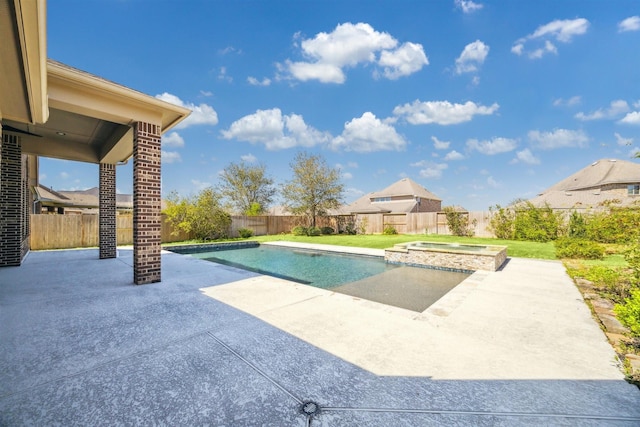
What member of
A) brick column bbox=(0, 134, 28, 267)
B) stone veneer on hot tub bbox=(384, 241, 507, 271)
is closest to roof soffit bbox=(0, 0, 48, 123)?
brick column bbox=(0, 134, 28, 267)

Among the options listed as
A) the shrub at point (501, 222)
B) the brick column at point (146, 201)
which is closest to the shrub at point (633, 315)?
the brick column at point (146, 201)

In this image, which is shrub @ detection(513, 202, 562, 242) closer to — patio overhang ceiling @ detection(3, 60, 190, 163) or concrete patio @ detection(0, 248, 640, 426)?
concrete patio @ detection(0, 248, 640, 426)

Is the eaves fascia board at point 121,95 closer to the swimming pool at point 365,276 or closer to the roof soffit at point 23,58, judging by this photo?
the roof soffit at point 23,58

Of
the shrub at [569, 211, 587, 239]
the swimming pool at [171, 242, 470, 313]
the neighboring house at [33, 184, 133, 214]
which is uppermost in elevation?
the neighboring house at [33, 184, 133, 214]

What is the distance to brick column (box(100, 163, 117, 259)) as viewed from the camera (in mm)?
7855

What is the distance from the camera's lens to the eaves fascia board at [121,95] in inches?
151

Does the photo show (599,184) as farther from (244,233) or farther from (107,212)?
(107,212)

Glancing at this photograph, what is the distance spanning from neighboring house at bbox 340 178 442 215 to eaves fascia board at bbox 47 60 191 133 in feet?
79.7

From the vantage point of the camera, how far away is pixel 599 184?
21250 millimetres

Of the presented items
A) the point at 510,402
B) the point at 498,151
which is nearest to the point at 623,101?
the point at 498,151

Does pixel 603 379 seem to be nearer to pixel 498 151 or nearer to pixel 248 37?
pixel 248 37

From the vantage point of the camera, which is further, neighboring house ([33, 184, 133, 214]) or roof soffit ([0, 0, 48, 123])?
neighboring house ([33, 184, 133, 214])

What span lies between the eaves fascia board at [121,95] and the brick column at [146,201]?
223 mm

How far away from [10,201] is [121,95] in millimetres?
5123
